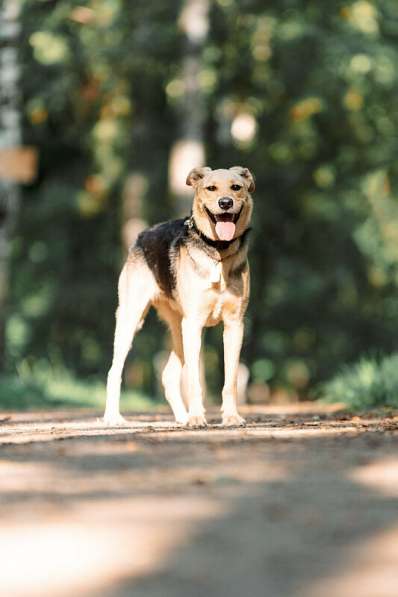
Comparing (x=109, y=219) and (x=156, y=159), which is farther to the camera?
(x=109, y=219)

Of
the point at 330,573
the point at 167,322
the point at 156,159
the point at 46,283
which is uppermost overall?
the point at 156,159

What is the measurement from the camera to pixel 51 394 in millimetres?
20531

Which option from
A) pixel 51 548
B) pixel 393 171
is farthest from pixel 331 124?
pixel 51 548

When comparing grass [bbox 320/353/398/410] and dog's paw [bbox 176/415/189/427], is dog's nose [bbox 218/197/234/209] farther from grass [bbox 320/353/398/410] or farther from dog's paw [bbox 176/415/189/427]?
grass [bbox 320/353/398/410]

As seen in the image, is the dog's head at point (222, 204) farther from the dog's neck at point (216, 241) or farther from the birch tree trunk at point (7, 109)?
the birch tree trunk at point (7, 109)

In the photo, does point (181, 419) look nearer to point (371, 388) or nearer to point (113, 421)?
point (113, 421)

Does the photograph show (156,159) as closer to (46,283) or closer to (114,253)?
(114,253)

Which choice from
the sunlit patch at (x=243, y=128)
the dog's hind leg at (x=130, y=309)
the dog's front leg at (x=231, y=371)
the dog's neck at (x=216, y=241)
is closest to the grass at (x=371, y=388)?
the dog's hind leg at (x=130, y=309)

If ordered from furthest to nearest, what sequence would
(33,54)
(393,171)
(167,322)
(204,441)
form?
1. (393,171)
2. (33,54)
3. (167,322)
4. (204,441)

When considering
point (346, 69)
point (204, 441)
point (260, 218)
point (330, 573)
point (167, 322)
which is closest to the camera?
point (330, 573)

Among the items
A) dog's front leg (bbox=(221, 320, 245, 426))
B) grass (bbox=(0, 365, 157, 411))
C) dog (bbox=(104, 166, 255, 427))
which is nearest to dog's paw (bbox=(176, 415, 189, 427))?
dog (bbox=(104, 166, 255, 427))

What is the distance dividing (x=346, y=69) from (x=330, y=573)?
1925 cm

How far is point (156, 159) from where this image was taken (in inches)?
1187

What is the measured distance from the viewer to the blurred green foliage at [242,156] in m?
24.4
